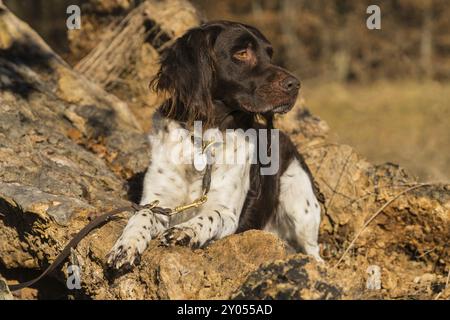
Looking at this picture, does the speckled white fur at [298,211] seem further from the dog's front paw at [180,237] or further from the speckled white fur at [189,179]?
the dog's front paw at [180,237]

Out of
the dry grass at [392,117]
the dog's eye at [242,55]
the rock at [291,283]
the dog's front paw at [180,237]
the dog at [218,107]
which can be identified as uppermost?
the dog's eye at [242,55]

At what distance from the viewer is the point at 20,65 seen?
5934 millimetres

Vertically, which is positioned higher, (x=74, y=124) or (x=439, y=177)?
(x=74, y=124)

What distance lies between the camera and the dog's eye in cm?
451

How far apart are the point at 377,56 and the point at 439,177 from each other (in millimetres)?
9942

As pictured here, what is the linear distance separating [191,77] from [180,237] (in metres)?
1.16

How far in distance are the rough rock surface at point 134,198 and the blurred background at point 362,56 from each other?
20.6 feet

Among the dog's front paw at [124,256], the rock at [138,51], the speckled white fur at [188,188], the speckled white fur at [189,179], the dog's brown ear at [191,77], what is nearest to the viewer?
the dog's front paw at [124,256]

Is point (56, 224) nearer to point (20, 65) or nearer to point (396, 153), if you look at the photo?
point (20, 65)

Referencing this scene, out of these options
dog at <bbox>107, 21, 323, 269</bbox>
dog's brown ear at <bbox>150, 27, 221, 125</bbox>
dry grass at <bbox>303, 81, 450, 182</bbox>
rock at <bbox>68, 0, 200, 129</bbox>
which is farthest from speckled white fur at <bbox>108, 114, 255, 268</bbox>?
dry grass at <bbox>303, 81, 450, 182</bbox>

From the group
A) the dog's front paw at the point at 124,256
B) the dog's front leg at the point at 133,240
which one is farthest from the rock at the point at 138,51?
the dog's front paw at the point at 124,256

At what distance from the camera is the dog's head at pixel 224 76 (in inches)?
173

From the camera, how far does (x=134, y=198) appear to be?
4918 mm
